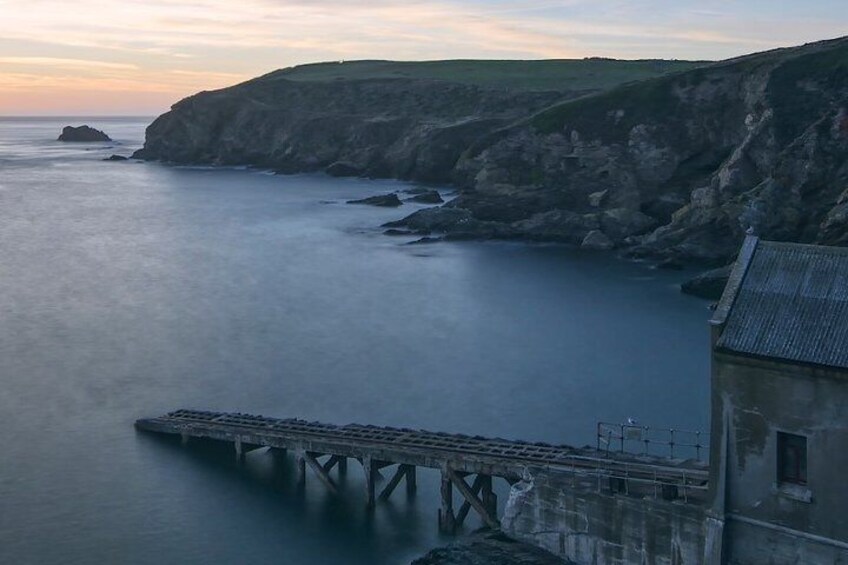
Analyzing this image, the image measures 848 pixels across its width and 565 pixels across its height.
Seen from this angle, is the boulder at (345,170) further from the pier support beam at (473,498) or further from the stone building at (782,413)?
the stone building at (782,413)

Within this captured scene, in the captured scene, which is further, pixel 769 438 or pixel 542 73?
pixel 542 73

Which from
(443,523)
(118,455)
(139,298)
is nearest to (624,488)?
(443,523)

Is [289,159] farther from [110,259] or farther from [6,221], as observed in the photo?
[110,259]

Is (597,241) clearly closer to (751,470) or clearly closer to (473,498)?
(473,498)

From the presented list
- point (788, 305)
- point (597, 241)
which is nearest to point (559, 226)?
point (597, 241)

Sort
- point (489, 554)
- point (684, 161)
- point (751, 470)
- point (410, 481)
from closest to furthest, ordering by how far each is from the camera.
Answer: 1. point (751, 470)
2. point (489, 554)
3. point (410, 481)
4. point (684, 161)
